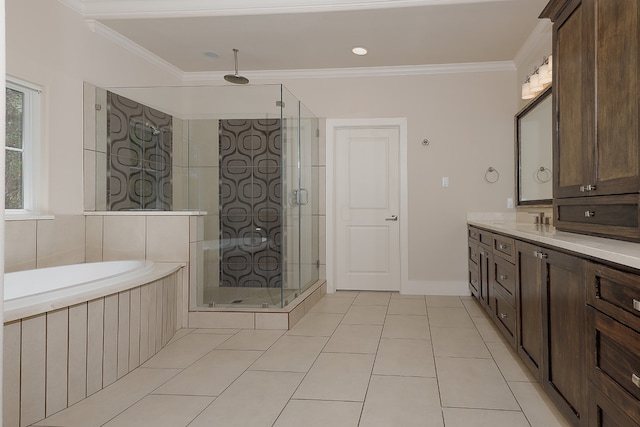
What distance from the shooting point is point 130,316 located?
102 inches

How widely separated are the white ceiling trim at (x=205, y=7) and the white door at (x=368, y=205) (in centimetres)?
178

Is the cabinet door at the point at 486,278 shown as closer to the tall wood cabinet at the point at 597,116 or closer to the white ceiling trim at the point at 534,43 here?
the tall wood cabinet at the point at 597,116

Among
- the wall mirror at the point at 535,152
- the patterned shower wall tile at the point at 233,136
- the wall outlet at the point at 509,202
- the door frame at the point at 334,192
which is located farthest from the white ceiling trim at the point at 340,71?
the wall outlet at the point at 509,202

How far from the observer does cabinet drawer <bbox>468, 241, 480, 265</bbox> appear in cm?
408

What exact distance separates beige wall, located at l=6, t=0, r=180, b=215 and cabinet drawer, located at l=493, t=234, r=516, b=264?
10.3ft

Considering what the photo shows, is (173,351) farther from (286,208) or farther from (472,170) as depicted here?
(472,170)

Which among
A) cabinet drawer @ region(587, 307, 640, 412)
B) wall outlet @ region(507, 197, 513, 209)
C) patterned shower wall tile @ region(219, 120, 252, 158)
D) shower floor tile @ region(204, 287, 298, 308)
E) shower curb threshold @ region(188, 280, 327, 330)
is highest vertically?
patterned shower wall tile @ region(219, 120, 252, 158)

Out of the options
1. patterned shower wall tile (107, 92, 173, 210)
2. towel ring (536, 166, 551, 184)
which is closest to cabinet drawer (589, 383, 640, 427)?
towel ring (536, 166, 551, 184)

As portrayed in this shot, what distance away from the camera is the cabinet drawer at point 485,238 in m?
3.42

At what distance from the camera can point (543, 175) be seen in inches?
146

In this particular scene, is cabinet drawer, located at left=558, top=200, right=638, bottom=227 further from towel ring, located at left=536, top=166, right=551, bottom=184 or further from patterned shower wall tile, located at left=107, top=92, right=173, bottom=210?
patterned shower wall tile, located at left=107, top=92, right=173, bottom=210

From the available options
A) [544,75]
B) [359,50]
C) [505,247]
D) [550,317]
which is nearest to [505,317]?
[505,247]

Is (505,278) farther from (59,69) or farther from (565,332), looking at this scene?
(59,69)

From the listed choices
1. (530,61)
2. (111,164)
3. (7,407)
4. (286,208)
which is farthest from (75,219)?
(530,61)
